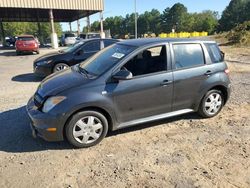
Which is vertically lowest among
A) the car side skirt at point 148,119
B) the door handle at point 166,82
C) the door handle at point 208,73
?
the car side skirt at point 148,119

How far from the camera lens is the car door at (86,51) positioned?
977cm

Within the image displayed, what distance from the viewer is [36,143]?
459 cm

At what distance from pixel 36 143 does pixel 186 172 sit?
2478mm

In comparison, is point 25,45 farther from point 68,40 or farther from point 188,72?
point 188,72

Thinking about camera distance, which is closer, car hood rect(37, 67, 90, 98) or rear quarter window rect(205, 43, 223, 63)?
car hood rect(37, 67, 90, 98)

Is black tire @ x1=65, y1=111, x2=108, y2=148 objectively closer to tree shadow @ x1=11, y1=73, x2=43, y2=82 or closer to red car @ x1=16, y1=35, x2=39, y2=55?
tree shadow @ x1=11, y1=73, x2=43, y2=82

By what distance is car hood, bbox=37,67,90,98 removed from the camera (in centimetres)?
438

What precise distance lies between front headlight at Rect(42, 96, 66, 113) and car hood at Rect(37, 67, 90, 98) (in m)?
0.10

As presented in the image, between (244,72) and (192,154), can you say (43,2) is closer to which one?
(244,72)

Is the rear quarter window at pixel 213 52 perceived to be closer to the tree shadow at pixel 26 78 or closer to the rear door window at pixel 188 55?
the rear door window at pixel 188 55

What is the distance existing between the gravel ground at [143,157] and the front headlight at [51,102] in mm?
674

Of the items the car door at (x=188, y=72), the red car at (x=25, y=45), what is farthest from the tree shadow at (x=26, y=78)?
the red car at (x=25, y=45)

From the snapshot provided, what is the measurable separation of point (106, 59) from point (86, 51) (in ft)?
16.5

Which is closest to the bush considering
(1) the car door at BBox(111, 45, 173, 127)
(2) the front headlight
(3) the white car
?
(3) the white car
